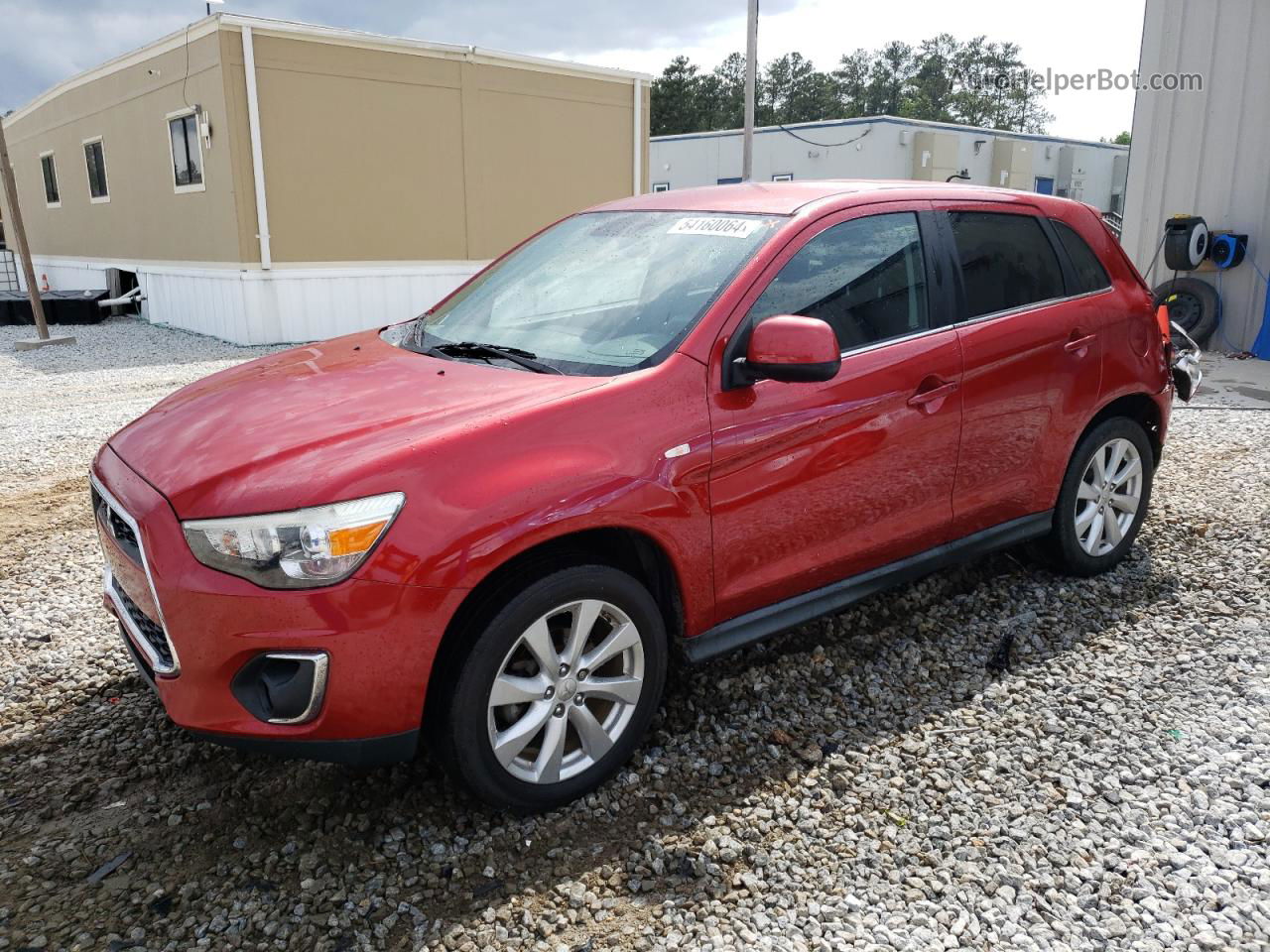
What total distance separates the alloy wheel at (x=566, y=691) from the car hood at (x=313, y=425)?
1.98 ft

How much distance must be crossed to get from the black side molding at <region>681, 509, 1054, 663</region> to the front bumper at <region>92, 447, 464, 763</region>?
0.98m

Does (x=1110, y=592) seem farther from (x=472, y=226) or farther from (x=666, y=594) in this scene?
(x=472, y=226)

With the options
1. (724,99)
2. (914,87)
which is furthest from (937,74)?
(724,99)

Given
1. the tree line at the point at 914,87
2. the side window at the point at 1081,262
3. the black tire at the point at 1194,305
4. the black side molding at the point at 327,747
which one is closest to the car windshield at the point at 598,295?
the black side molding at the point at 327,747

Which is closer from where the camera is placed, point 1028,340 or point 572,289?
point 572,289

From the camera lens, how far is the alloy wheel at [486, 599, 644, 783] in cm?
271

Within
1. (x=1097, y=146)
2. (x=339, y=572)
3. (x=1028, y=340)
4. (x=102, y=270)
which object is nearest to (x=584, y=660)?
(x=339, y=572)

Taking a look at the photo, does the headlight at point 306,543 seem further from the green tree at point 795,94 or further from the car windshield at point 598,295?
the green tree at point 795,94

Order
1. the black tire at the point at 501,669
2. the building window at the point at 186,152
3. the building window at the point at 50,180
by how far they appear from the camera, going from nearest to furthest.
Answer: the black tire at the point at 501,669 → the building window at the point at 186,152 → the building window at the point at 50,180

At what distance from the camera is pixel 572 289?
3592 millimetres

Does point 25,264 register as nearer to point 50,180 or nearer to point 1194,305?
point 50,180

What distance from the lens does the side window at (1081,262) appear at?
426 centimetres

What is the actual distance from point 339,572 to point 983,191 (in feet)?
10.3

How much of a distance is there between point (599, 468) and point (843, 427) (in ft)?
3.23
